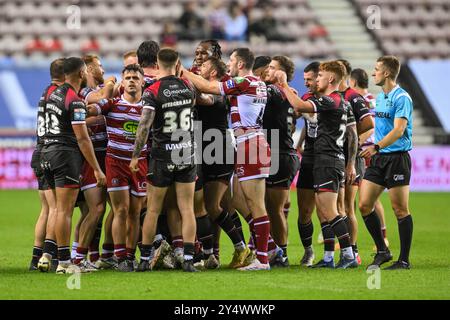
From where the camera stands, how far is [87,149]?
9617 mm

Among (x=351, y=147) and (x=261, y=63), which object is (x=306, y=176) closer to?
(x=351, y=147)

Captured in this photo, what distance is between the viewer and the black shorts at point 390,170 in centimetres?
1020

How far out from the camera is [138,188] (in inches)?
398

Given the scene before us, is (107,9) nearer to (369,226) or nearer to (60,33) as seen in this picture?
(60,33)

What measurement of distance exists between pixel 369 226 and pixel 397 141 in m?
1.03

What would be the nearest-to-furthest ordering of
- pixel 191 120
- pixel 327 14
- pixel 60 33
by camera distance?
1. pixel 191 120
2. pixel 60 33
3. pixel 327 14

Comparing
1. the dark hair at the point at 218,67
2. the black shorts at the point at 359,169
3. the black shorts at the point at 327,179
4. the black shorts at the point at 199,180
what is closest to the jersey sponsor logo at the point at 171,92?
the dark hair at the point at 218,67

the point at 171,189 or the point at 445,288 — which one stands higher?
the point at 171,189

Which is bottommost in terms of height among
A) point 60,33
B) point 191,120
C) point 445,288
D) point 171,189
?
point 445,288

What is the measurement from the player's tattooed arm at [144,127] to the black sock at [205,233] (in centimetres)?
132

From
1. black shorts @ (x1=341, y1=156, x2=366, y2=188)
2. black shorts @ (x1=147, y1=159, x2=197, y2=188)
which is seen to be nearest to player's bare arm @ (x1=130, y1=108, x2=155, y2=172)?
black shorts @ (x1=147, y1=159, x2=197, y2=188)
